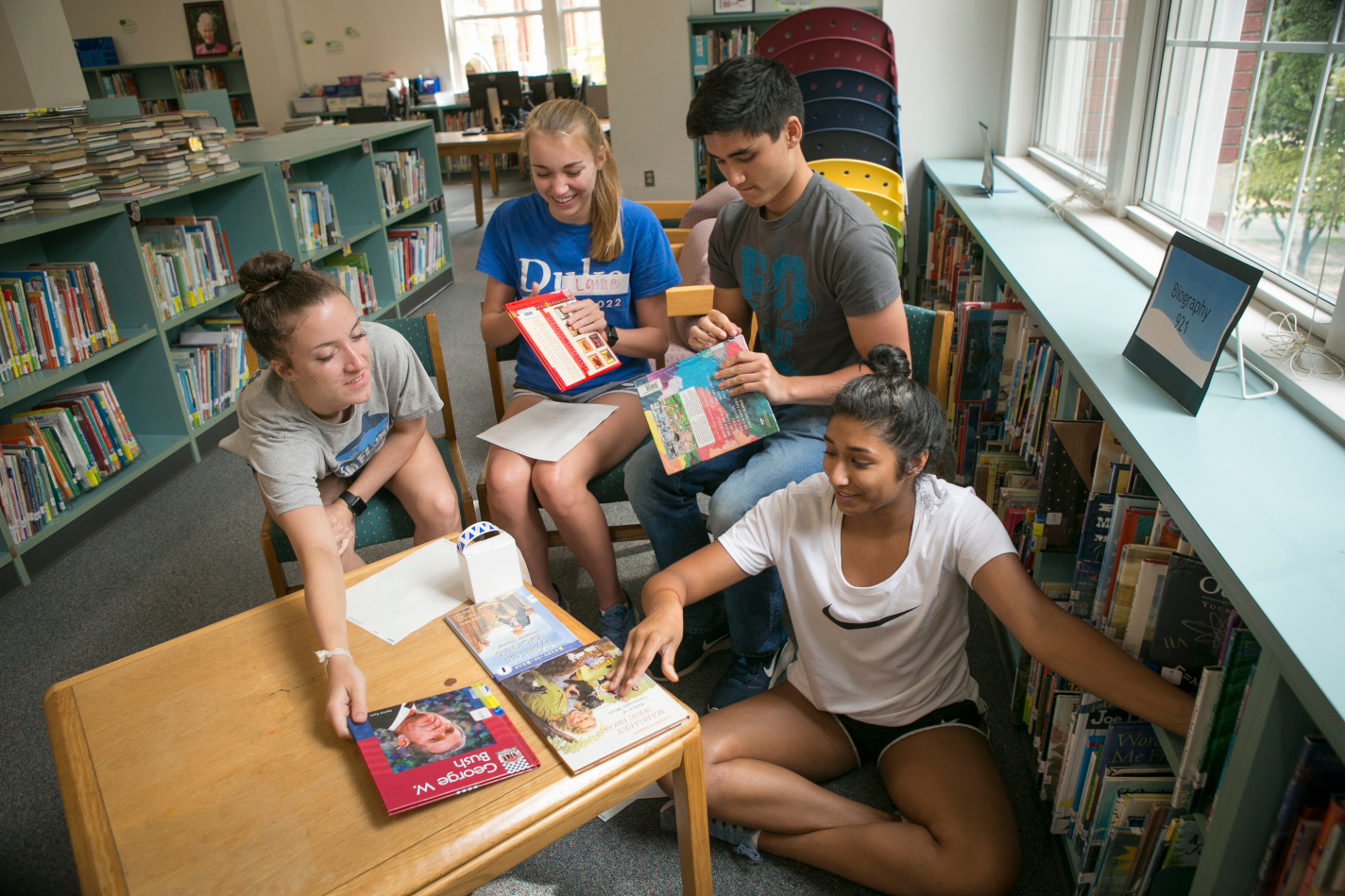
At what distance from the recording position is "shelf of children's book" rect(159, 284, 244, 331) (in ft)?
10.5

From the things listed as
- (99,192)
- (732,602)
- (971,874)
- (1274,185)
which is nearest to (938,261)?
(1274,185)

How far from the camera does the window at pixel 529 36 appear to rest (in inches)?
355

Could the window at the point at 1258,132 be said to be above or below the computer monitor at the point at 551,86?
below

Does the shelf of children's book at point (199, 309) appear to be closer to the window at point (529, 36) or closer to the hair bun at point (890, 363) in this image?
the hair bun at point (890, 363)

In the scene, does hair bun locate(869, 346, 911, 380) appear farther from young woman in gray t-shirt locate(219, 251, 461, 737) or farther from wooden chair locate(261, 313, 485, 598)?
wooden chair locate(261, 313, 485, 598)

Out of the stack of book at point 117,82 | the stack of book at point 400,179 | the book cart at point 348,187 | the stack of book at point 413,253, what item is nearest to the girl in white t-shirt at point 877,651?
the book cart at point 348,187

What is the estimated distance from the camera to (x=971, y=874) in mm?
1277

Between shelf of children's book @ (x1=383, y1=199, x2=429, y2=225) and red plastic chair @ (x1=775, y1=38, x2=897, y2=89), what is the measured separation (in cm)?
259

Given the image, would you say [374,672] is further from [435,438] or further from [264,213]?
[264,213]

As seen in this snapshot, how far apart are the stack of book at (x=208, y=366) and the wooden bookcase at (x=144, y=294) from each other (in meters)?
0.06

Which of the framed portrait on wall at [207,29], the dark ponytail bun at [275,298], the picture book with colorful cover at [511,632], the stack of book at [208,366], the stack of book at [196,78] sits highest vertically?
the framed portrait on wall at [207,29]

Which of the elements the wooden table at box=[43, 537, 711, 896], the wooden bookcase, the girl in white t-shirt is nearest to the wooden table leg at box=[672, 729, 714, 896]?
the wooden table at box=[43, 537, 711, 896]

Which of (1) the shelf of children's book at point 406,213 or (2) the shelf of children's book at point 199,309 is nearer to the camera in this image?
(2) the shelf of children's book at point 199,309

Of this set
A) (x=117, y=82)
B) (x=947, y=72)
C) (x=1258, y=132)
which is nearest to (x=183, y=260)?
(x=947, y=72)
